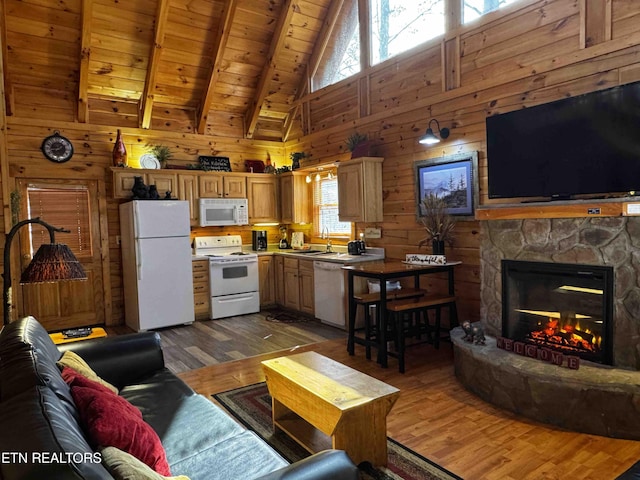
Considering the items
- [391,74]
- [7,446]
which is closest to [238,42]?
[391,74]

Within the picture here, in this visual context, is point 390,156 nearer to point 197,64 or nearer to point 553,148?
point 553,148

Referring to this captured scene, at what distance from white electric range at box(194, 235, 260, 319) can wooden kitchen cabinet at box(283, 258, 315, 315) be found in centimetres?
45

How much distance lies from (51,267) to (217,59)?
182 inches

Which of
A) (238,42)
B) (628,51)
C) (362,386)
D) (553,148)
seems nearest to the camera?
(362,386)

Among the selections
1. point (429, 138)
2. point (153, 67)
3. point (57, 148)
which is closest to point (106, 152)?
point (57, 148)

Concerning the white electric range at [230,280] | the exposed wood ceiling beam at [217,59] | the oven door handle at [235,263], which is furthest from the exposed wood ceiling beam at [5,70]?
the oven door handle at [235,263]

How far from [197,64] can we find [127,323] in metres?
3.86

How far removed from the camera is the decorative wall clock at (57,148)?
18.4 ft

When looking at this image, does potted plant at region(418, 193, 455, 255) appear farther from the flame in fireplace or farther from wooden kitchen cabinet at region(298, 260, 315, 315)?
wooden kitchen cabinet at region(298, 260, 315, 315)

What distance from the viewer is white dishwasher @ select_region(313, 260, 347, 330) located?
17.5ft

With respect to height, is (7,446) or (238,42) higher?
(238,42)

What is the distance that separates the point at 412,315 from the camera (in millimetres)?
4812

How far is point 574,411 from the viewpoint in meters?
2.75

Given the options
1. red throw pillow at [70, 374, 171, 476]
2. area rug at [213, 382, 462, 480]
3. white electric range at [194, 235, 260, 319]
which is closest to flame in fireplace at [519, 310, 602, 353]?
area rug at [213, 382, 462, 480]
